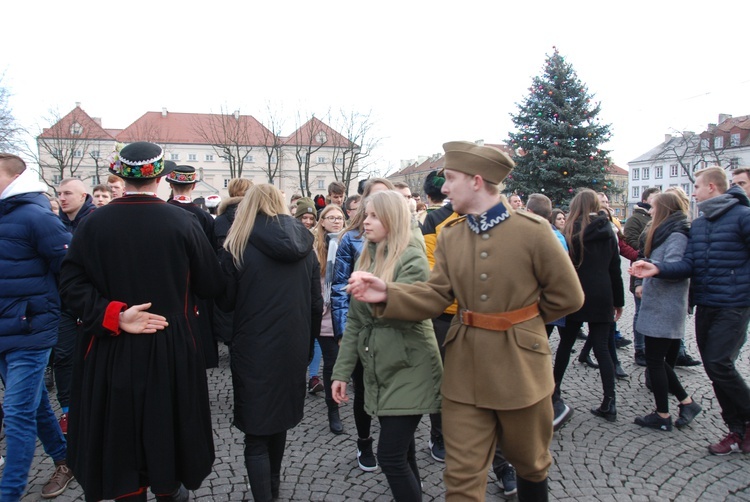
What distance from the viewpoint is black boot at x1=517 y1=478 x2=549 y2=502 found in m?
2.69

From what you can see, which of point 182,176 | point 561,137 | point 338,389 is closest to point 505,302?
point 338,389

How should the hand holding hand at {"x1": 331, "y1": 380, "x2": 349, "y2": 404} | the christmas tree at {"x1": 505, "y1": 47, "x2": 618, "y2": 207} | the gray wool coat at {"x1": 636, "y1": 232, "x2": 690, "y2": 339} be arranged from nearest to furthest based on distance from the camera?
the hand holding hand at {"x1": 331, "y1": 380, "x2": 349, "y2": 404} < the gray wool coat at {"x1": 636, "y1": 232, "x2": 690, "y2": 339} < the christmas tree at {"x1": 505, "y1": 47, "x2": 618, "y2": 207}

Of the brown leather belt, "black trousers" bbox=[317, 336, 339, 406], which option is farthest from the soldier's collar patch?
"black trousers" bbox=[317, 336, 339, 406]

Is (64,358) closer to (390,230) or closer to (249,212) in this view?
(249,212)

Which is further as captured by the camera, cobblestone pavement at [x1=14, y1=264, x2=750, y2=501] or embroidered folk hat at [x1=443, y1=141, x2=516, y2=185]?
cobblestone pavement at [x1=14, y1=264, x2=750, y2=501]

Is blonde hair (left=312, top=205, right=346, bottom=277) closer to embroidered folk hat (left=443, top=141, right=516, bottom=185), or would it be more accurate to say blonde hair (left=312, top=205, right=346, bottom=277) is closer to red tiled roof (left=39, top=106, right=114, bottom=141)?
embroidered folk hat (left=443, top=141, right=516, bottom=185)

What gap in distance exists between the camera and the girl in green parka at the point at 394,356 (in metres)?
2.80

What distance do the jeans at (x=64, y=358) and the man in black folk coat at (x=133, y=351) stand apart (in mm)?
1627

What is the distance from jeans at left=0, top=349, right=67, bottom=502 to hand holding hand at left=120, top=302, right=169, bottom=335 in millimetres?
1373

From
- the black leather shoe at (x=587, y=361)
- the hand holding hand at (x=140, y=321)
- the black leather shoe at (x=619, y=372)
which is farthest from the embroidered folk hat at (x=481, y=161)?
the black leather shoe at (x=587, y=361)

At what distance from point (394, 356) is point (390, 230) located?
74 centimetres

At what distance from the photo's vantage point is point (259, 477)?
124 inches

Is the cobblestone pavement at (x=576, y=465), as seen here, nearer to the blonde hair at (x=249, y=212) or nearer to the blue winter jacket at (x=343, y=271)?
the blue winter jacket at (x=343, y=271)

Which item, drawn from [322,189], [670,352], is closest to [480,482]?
[670,352]
